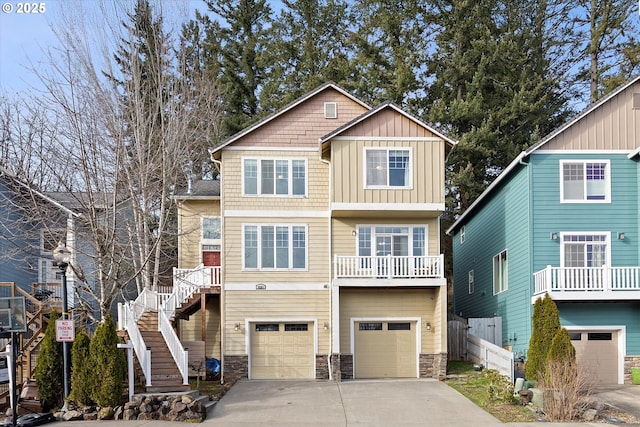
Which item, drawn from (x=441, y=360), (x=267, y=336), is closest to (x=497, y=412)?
(x=441, y=360)

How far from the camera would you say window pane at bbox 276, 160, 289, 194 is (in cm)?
2534

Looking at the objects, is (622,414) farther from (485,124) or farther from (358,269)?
(485,124)

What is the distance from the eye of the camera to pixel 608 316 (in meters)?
23.3

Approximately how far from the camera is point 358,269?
2414cm

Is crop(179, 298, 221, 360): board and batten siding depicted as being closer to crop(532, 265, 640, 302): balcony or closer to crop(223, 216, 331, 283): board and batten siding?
crop(223, 216, 331, 283): board and batten siding

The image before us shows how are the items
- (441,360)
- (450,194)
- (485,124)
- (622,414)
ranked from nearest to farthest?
(622,414) < (441,360) < (485,124) < (450,194)

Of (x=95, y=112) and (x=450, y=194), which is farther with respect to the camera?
(x=450, y=194)

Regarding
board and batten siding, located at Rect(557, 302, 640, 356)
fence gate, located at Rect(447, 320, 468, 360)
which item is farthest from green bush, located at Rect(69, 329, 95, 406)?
board and batten siding, located at Rect(557, 302, 640, 356)

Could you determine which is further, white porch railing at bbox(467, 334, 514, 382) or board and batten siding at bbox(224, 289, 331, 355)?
board and batten siding at bbox(224, 289, 331, 355)

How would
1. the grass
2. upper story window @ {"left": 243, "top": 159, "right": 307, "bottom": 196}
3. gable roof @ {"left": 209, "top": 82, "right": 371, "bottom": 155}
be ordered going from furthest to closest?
1. upper story window @ {"left": 243, "top": 159, "right": 307, "bottom": 196}
2. gable roof @ {"left": 209, "top": 82, "right": 371, "bottom": 155}
3. the grass

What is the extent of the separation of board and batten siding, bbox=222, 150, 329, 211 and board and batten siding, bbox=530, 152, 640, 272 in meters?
7.01

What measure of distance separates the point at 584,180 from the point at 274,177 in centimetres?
1016

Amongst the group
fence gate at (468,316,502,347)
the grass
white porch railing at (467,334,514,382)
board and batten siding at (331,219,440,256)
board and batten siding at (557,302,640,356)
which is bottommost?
the grass

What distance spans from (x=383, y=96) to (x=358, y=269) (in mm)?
16116
